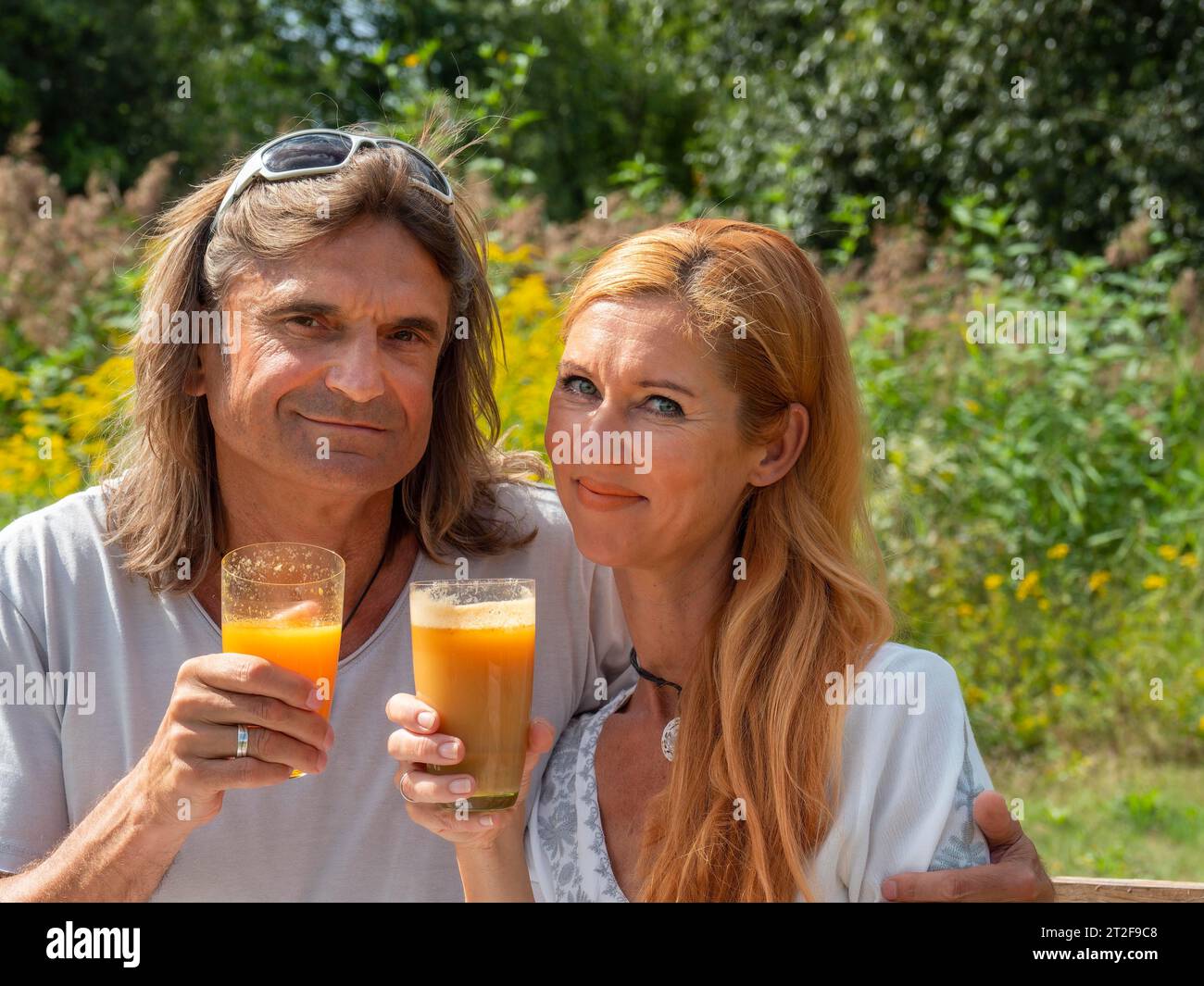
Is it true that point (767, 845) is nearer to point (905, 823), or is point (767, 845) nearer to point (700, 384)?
point (905, 823)

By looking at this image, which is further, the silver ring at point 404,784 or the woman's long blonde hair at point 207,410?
the woman's long blonde hair at point 207,410

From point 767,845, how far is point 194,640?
1328 mm

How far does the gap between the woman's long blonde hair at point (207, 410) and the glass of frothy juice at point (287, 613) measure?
27.8 inches

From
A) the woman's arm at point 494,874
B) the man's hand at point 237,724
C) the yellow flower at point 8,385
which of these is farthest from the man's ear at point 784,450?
the yellow flower at point 8,385

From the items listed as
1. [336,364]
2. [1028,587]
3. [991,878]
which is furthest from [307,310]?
[1028,587]

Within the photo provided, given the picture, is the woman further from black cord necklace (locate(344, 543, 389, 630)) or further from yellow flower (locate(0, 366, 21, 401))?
yellow flower (locate(0, 366, 21, 401))

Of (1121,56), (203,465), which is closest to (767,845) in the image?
(203,465)

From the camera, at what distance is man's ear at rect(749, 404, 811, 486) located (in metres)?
2.64

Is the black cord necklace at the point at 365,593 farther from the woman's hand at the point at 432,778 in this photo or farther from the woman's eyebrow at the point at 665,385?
the woman's eyebrow at the point at 665,385

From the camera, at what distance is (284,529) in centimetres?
300

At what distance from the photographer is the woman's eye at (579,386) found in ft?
8.48

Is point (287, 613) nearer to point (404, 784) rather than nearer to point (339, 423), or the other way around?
point (404, 784)

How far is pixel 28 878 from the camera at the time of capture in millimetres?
2471

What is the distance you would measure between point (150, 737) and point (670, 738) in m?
1.11
